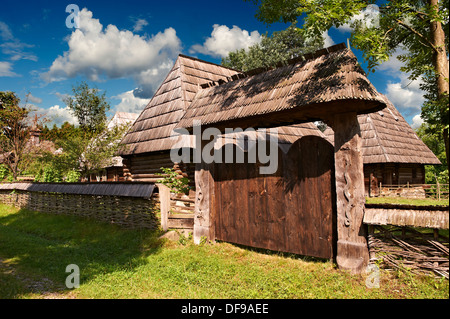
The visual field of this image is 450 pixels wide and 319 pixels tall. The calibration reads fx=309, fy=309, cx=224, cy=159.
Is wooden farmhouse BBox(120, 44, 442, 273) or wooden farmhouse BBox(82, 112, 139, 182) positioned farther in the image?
wooden farmhouse BBox(82, 112, 139, 182)

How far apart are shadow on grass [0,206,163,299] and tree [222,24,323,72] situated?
21.5 meters

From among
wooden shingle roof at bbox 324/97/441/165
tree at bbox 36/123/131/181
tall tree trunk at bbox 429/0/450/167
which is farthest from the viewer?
wooden shingle roof at bbox 324/97/441/165

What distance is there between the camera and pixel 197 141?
7051 millimetres

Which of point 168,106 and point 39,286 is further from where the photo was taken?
point 168,106

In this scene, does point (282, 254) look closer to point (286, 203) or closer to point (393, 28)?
point (286, 203)

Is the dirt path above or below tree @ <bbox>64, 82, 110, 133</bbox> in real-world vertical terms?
below

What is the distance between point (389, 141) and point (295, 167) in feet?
49.4

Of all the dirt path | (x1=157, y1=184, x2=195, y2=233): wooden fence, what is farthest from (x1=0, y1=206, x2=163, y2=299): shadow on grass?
(x1=157, y1=184, x2=195, y2=233): wooden fence

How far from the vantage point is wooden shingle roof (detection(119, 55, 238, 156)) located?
488 inches

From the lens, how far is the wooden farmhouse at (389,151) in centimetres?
1727

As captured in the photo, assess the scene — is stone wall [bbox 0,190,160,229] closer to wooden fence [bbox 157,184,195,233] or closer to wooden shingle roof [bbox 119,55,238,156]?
wooden fence [bbox 157,184,195,233]

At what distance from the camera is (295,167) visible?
555 cm

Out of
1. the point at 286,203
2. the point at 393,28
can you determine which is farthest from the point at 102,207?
the point at 393,28
